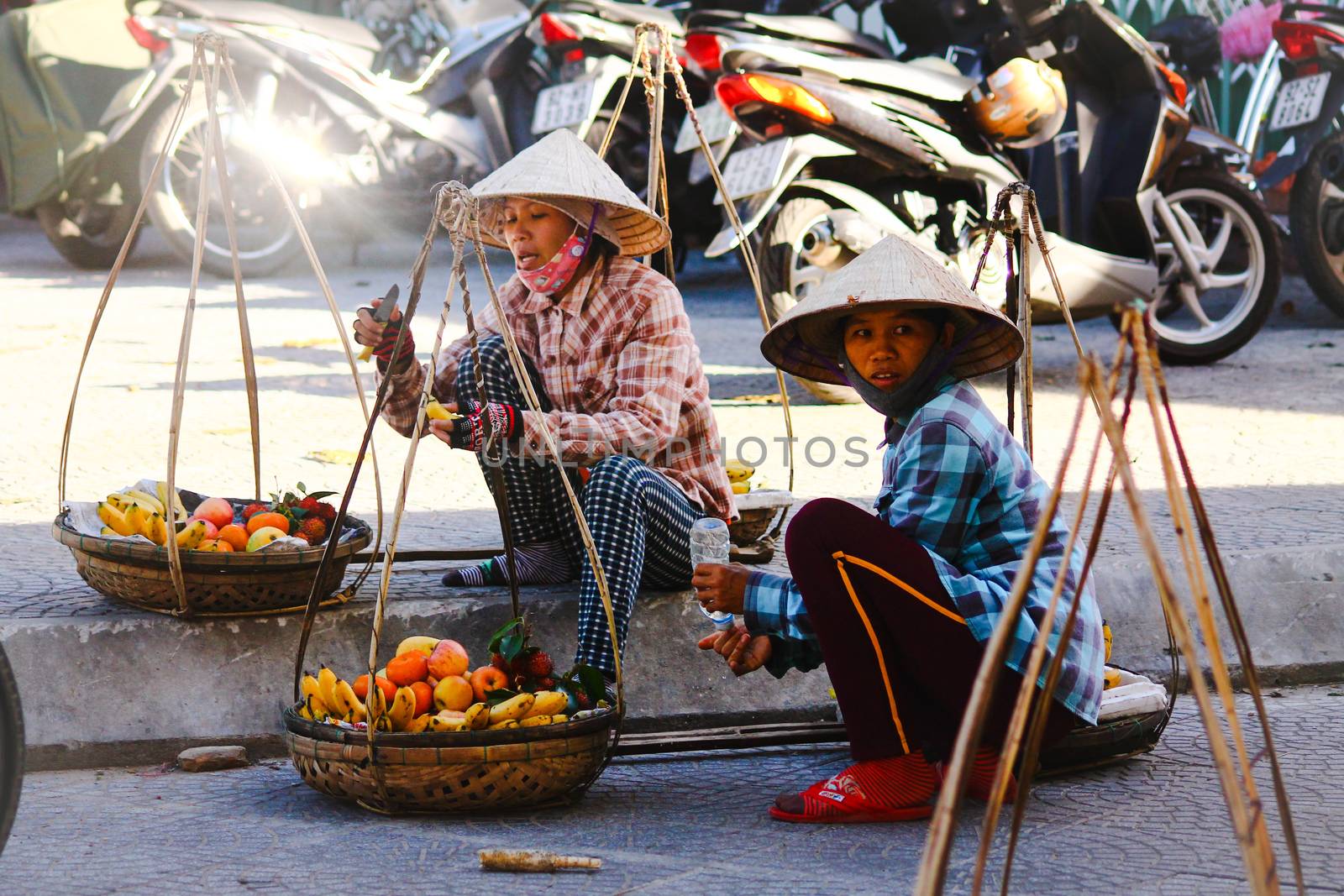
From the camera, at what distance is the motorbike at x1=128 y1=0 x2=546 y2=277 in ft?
24.3

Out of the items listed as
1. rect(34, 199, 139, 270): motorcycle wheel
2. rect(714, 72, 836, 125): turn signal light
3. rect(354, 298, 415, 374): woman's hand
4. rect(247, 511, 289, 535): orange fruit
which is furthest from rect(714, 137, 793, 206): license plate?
rect(34, 199, 139, 270): motorcycle wheel

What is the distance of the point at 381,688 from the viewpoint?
2369 mm

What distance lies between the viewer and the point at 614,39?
20.4ft

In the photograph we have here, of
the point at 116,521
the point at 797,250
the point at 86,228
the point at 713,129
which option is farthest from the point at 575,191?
the point at 86,228

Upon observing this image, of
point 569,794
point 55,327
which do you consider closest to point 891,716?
point 569,794

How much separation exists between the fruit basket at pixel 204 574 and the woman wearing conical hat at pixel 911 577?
80 centimetres

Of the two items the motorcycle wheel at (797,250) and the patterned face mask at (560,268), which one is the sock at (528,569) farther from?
the motorcycle wheel at (797,250)

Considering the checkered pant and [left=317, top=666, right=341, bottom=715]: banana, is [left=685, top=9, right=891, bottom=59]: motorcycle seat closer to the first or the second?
the checkered pant

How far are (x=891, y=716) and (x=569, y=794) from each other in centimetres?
53

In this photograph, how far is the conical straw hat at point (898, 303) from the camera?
2.32 metres

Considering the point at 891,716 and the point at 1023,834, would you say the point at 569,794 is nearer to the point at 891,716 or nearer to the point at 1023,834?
the point at 891,716

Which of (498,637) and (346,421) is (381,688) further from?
(346,421)

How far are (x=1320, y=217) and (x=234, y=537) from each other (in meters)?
5.11

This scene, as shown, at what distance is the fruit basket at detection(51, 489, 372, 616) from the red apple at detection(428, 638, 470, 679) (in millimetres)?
299
